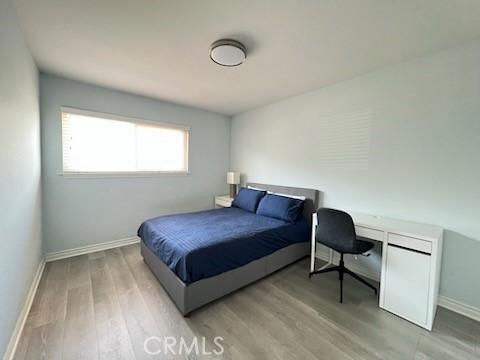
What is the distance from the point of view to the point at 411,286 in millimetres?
1771

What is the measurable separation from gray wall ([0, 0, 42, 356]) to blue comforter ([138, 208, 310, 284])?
3.46ft

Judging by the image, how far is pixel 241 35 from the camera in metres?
1.79

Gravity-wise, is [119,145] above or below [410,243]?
above

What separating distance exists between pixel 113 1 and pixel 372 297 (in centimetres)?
346

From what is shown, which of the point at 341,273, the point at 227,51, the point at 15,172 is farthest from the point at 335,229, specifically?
the point at 15,172

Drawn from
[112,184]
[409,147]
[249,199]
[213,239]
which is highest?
[409,147]

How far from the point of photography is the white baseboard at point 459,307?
1804 millimetres

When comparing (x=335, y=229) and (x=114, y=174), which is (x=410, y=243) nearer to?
(x=335, y=229)

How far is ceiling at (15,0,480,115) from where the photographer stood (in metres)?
1.47

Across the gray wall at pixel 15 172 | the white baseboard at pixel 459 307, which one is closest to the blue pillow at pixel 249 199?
the white baseboard at pixel 459 307

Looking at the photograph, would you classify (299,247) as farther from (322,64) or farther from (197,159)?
(197,159)

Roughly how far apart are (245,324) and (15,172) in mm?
2217

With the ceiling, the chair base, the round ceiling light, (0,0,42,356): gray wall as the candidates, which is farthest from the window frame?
the chair base

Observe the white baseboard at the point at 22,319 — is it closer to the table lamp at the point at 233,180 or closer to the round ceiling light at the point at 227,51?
the round ceiling light at the point at 227,51
